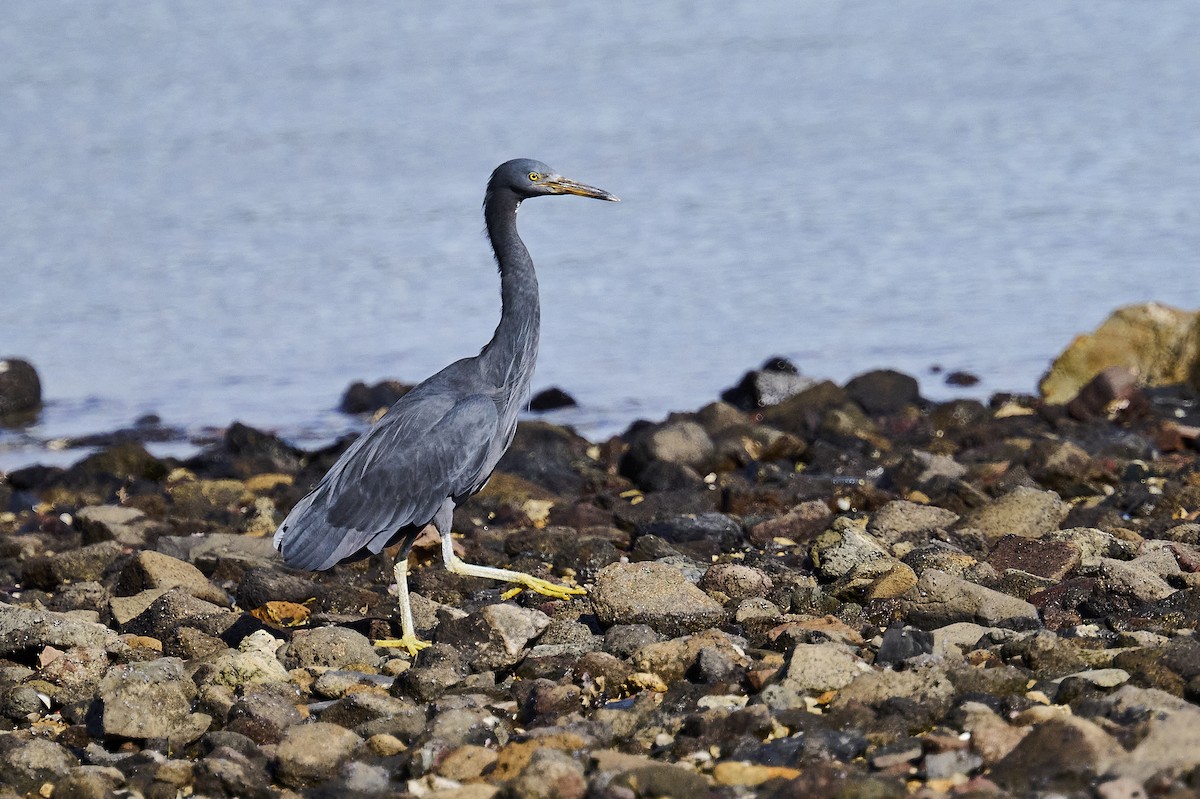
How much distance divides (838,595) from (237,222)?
20.0m

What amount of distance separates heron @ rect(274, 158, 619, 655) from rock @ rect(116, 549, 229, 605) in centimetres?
72

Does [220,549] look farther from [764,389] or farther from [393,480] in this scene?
[764,389]

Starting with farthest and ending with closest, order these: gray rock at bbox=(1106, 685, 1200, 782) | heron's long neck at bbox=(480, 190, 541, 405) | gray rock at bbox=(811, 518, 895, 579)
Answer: heron's long neck at bbox=(480, 190, 541, 405) → gray rock at bbox=(811, 518, 895, 579) → gray rock at bbox=(1106, 685, 1200, 782)

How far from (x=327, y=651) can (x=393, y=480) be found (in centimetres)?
96

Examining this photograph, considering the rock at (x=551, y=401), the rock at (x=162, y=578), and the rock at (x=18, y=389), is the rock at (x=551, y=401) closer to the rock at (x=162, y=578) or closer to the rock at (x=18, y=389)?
the rock at (x=18, y=389)

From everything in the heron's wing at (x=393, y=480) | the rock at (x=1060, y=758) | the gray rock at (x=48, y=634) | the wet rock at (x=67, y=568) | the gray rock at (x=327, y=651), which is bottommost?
the wet rock at (x=67, y=568)

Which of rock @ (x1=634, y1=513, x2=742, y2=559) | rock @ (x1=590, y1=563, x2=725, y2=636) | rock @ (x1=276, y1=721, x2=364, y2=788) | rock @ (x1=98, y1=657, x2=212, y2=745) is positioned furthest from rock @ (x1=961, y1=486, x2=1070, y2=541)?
rock @ (x1=98, y1=657, x2=212, y2=745)

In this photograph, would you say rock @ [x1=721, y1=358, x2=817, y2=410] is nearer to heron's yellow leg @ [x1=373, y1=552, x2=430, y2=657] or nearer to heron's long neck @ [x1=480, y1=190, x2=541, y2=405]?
heron's long neck @ [x1=480, y1=190, x2=541, y2=405]

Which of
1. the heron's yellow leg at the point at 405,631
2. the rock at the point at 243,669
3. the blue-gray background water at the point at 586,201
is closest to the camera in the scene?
the rock at the point at 243,669

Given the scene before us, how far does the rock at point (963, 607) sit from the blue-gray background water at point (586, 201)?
804cm

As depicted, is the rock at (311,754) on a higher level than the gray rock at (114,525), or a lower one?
higher

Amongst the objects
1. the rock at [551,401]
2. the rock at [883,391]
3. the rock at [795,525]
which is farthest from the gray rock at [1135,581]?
the rock at [551,401]

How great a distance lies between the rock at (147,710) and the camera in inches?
235

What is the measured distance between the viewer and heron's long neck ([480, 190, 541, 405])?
796 centimetres
